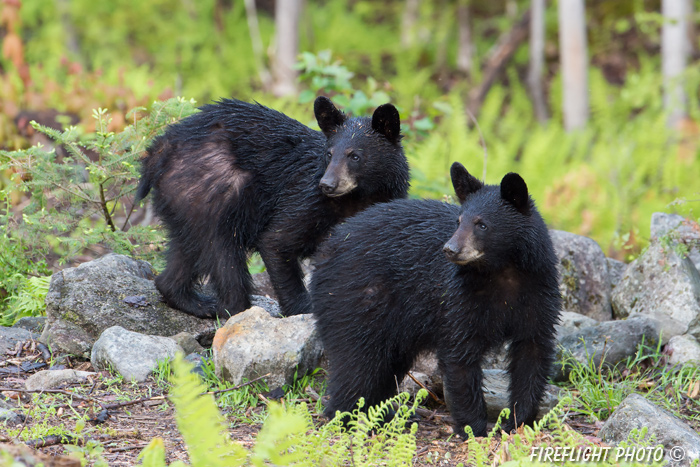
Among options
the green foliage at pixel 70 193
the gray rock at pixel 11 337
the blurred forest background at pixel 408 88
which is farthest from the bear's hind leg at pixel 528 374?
the gray rock at pixel 11 337

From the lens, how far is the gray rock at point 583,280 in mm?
6359

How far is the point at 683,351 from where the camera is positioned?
5348 mm

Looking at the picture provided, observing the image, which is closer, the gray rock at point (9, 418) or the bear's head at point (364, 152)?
the gray rock at point (9, 418)

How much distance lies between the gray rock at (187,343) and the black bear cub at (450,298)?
1287mm

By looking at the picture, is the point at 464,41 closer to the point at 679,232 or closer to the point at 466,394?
the point at 679,232

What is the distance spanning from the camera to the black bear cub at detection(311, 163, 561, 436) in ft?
14.0

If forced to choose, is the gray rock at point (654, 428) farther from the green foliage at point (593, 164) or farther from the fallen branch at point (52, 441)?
the green foliage at point (593, 164)

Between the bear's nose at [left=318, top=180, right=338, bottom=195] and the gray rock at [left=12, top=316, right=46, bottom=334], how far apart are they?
2.57 meters

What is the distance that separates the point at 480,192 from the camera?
14.6 ft

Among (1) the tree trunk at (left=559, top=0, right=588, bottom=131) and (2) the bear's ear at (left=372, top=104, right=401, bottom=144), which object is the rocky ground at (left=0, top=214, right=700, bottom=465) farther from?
(1) the tree trunk at (left=559, top=0, right=588, bottom=131)

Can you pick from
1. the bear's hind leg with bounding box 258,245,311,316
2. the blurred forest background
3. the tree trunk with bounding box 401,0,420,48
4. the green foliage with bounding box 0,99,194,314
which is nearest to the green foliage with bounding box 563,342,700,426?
the blurred forest background

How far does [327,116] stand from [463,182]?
5.18 feet

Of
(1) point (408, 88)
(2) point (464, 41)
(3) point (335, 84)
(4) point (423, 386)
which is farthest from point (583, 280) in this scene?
(2) point (464, 41)

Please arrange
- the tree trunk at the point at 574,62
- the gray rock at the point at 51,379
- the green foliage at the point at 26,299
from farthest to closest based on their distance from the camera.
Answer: the tree trunk at the point at 574,62 < the green foliage at the point at 26,299 < the gray rock at the point at 51,379
